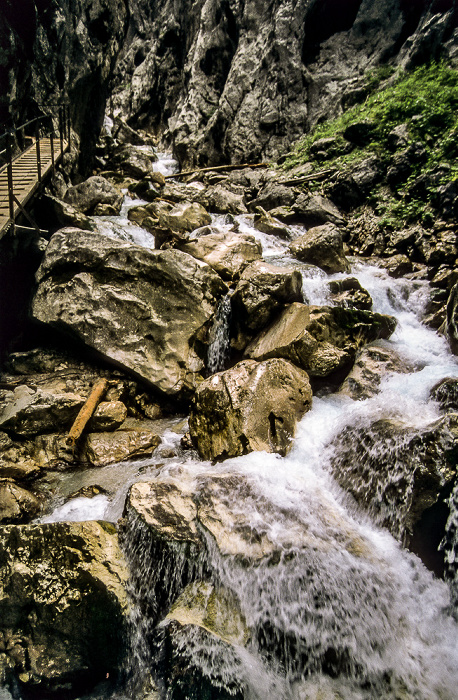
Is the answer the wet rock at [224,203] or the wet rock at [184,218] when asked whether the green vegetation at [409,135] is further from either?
the wet rock at [184,218]

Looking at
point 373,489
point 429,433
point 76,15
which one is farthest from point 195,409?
point 76,15

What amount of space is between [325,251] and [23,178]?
719 cm

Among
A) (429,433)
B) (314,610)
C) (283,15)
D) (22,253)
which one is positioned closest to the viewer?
(314,610)

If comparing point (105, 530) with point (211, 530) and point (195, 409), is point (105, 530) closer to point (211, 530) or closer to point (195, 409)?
point (211, 530)

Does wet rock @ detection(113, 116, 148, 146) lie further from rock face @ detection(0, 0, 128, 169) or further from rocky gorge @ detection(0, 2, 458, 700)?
rocky gorge @ detection(0, 2, 458, 700)

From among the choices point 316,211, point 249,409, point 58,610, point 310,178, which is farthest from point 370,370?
point 310,178

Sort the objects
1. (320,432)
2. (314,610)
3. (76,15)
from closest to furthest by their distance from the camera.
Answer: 1. (314,610)
2. (320,432)
3. (76,15)

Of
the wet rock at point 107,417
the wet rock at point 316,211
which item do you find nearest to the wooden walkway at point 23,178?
the wet rock at point 107,417

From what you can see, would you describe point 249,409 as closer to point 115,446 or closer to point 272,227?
point 115,446

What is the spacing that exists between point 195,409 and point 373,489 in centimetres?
237

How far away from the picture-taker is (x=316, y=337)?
529 centimetres

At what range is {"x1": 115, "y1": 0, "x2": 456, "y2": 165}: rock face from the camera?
53.2ft

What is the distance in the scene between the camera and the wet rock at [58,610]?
2.45m

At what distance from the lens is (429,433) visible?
3109mm
